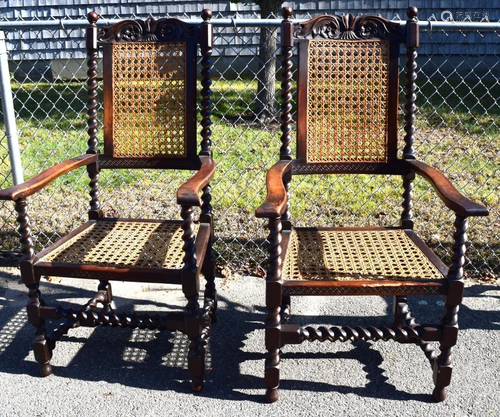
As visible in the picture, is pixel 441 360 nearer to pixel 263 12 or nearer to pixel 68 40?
pixel 263 12

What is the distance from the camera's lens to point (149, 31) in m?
2.87

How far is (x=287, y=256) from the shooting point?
8.36 feet

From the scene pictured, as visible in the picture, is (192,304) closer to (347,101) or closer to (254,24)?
(347,101)

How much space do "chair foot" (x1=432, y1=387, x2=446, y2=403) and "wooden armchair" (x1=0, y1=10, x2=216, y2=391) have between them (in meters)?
0.93

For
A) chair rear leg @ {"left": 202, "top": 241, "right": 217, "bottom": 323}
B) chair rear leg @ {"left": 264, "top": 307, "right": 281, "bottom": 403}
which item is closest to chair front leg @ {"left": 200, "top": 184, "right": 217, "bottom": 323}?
chair rear leg @ {"left": 202, "top": 241, "right": 217, "bottom": 323}

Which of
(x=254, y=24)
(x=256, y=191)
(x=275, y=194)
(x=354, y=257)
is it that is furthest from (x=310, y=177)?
(x=275, y=194)

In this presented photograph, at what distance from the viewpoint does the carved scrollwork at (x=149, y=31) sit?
2836 millimetres

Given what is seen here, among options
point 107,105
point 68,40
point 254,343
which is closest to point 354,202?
point 254,343

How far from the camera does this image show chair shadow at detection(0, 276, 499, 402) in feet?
8.23

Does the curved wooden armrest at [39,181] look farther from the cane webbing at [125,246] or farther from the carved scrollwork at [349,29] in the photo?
the carved scrollwork at [349,29]

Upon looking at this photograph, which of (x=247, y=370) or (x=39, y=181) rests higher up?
(x=39, y=181)

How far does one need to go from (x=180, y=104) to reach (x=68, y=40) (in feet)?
22.0

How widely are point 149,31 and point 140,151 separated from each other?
1.87 ft

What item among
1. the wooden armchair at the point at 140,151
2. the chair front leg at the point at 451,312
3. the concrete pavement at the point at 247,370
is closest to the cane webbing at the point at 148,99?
the wooden armchair at the point at 140,151
